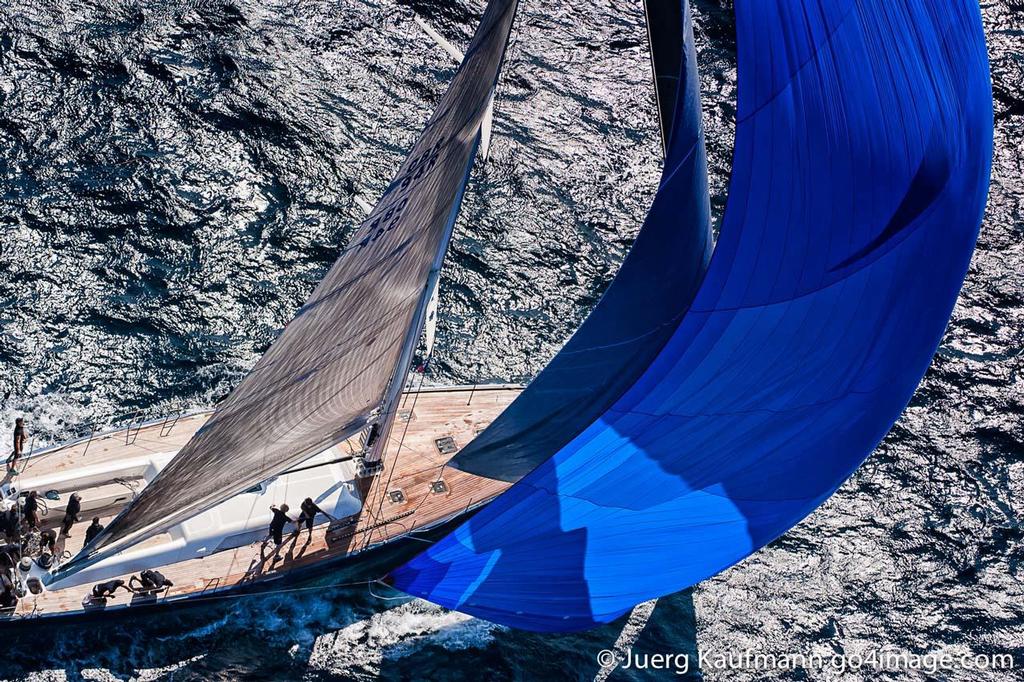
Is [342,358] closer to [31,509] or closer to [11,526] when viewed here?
[31,509]

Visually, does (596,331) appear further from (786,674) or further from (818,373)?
(786,674)

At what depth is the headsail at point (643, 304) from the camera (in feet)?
72.0

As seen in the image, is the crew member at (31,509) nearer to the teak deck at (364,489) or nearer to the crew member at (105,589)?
the teak deck at (364,489)

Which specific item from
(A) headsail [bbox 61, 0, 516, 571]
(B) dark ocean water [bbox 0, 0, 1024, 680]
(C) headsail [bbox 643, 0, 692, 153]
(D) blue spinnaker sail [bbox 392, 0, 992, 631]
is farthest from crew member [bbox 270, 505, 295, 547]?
(C) headsail [bbox 643, 0, 692, 153]

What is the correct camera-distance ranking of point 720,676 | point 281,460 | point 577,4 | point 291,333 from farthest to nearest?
→ point 577,4
point 720,676
point 291,333
point 281,460

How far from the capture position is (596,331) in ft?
74.6

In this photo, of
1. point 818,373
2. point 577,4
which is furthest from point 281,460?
point 577,4

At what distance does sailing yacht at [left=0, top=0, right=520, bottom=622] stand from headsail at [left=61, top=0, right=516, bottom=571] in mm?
33

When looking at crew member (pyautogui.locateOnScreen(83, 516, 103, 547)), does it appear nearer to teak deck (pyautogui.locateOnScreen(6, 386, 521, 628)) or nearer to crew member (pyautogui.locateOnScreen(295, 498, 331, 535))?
teak deck (pyautogui.locateOnScreen(6, 386, 521, 628))

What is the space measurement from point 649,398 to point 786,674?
26.8 ft

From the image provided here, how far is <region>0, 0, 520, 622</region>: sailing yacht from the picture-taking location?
2022cm

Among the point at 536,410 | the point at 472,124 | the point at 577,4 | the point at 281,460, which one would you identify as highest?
the point at 577,4

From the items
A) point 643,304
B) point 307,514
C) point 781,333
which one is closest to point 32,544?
point 307,514

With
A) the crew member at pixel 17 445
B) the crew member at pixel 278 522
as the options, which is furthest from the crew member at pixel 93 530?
the crew member at pixel 278 522
